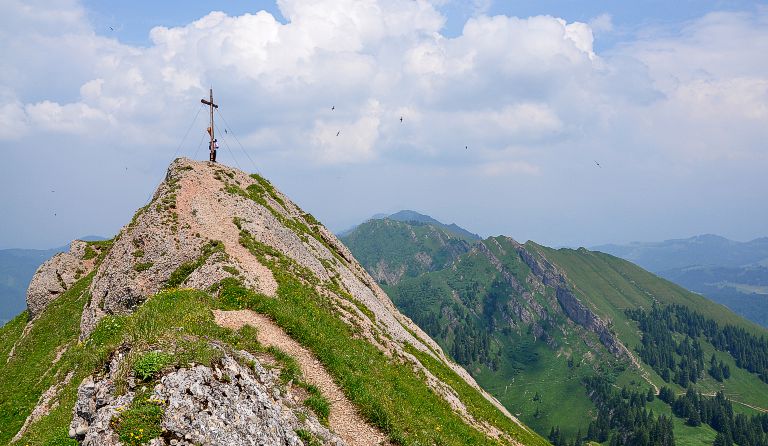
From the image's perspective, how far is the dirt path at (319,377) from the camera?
24594 millimetres

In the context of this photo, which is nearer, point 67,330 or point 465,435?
point 465,435

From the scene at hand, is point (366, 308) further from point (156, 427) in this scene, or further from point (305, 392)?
point (156, 427)

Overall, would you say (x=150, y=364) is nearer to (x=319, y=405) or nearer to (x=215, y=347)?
(x=215, y=347)

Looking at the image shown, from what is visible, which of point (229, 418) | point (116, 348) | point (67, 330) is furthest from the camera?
point (67, 330)

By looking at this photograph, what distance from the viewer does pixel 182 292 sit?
117ft

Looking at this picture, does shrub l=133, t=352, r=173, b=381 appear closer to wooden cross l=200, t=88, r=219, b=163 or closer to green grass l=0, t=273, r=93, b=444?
green grass l=0, t=273, r=93, b=444

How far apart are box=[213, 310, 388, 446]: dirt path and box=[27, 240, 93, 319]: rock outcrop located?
139ft

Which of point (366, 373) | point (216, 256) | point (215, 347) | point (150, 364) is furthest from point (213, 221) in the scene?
point (150, 364)

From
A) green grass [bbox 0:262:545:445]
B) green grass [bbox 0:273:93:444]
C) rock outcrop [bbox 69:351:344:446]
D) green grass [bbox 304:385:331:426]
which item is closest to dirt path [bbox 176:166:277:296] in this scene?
green grass [bbox 0:262:545:445]

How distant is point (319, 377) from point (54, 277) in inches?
2153

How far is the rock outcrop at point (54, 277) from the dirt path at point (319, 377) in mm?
42451

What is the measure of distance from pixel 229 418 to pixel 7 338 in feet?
202

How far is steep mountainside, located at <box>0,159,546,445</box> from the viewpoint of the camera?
18.6m


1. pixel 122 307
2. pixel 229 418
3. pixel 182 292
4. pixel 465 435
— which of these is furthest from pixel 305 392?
pixel 122 307
